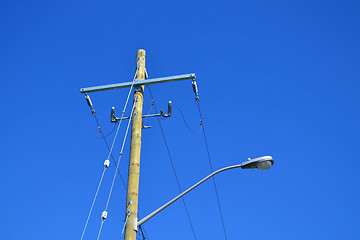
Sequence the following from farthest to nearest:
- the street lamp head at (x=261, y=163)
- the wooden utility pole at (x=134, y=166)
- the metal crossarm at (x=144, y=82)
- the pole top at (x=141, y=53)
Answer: the pole top at (x=141, y=53), the metal crossarm at (x=144, y=82), the street lamp head at (x=261, y=163), the wooden utility pole at (x=134, y=166)

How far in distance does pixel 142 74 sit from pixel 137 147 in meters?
2.09

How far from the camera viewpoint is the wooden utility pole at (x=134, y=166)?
6637mm

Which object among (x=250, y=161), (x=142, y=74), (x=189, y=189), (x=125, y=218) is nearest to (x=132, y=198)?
(x=125, y=218)

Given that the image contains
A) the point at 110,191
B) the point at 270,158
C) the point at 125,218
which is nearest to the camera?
the point at 125,218

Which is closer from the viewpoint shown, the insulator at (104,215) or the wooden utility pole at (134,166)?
the wooden utility pole at (134,166)

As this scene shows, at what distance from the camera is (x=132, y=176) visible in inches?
282

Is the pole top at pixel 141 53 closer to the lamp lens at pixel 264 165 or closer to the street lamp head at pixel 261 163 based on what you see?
the street lamp head at pixel 261 163

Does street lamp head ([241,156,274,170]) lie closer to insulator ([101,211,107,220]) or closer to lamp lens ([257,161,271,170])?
lamp lens ([257,161,271,170])

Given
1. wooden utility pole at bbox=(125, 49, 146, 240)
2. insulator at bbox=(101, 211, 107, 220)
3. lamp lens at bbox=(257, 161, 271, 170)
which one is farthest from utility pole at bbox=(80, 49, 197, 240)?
lamp lens at bbox=(257, 161, 271, 170)

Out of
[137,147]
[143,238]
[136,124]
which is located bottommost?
[143,238]

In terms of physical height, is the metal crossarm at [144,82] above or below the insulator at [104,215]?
above

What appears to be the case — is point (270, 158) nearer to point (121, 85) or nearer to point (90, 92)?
point (121, 85)

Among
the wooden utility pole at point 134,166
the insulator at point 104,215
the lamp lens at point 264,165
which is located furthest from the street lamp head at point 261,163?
the insulator at point 104,215

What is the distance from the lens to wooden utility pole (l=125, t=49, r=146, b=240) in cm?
664
